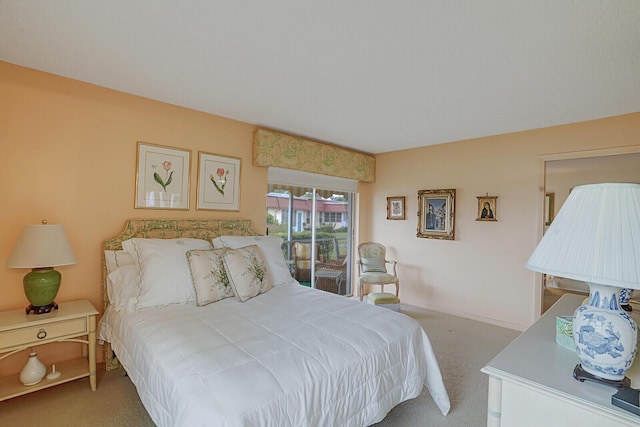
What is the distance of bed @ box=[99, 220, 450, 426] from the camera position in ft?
4.08

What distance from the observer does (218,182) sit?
3.29 meters

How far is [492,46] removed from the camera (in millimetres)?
1863

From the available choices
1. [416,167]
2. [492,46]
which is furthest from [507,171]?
[492,46]

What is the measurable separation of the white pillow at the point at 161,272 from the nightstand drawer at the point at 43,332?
16.9 inches

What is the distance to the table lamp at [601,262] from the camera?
0.89m

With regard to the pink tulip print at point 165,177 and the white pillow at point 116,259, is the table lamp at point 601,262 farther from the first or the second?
the pink tulip print at point 165,177

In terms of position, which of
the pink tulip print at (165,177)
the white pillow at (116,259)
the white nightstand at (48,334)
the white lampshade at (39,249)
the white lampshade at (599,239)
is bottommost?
the white nightstand at (48,334)

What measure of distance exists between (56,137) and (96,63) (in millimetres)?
701

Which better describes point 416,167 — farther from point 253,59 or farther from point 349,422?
point 349,422

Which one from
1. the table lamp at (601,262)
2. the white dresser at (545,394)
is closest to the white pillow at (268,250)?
the white dresser at (545,394)

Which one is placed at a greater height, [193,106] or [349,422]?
[193,106]

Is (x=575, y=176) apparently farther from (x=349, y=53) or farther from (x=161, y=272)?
(x=161, y=272)

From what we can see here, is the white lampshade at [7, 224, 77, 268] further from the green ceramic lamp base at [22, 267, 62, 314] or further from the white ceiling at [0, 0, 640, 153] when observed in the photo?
the white ceiling at [0, 0, 640, 153]

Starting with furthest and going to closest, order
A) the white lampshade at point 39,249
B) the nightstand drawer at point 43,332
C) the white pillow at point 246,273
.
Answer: the white pillow at point 246,273, the white lampshade at point 39,249, the nightstand drawer at point 43,332
